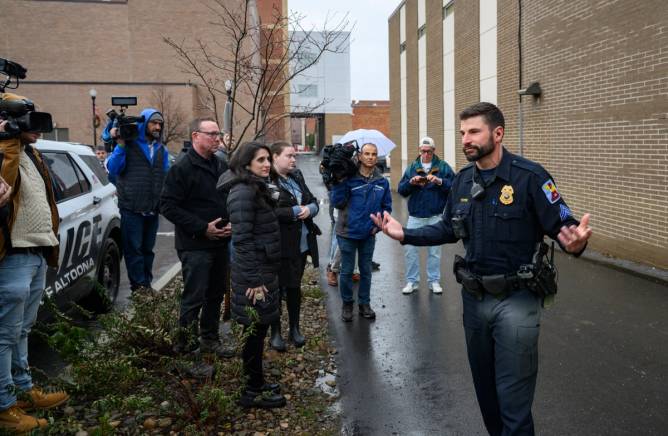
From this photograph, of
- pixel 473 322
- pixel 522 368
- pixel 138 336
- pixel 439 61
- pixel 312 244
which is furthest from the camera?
pixel 439 61

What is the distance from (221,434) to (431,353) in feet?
7.47

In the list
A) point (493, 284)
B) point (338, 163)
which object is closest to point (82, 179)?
point (338, 163)

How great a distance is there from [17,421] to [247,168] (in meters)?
2.14


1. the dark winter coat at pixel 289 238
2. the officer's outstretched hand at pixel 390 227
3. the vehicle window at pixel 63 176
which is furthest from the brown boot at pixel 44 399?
the officer's outstretched hand at pixel 390 227

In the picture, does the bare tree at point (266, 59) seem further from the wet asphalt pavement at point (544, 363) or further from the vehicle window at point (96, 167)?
the wet asphalt pavement at point (544, 363)

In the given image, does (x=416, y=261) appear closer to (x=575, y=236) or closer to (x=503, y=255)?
(x=503, y=255)

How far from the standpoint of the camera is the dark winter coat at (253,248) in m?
3.80

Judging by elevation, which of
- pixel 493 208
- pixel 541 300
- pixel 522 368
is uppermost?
pixel 493 208

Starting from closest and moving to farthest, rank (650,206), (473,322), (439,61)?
(473,322) < (650,206) < (439,61)

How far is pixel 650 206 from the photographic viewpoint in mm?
8039

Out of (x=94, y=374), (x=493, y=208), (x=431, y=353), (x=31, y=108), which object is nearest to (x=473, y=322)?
(x=493, y=208)

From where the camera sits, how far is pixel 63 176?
18.7 feet

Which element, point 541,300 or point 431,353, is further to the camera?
point 431,353

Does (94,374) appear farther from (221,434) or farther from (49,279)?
(49,279)
